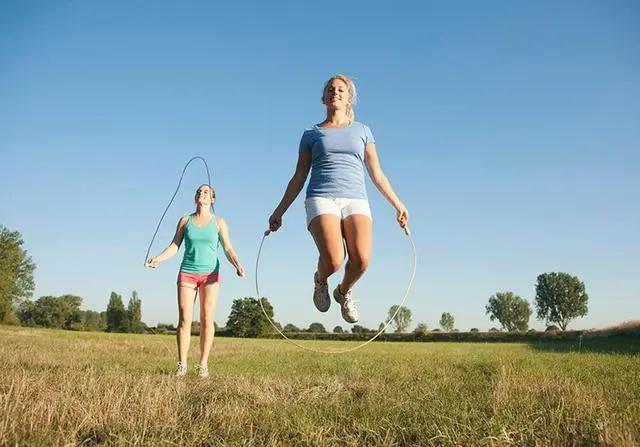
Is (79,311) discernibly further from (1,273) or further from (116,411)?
(116,411)

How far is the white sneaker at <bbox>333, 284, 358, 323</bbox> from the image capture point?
265 inches

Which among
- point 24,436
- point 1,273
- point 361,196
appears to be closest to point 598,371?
point 361,196

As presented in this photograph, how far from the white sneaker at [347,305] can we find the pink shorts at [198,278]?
2.08 metres

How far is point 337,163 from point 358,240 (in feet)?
2.95

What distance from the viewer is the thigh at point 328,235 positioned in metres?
5.54

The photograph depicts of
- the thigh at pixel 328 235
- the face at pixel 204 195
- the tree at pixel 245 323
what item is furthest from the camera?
the tree at pixel 245 323

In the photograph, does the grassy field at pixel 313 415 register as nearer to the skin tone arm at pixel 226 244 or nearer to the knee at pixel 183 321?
the knee at pixel 183 321

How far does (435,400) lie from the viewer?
481 centimetres

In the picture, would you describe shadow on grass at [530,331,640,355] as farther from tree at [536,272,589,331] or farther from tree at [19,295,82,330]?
tree at [19,295,82,330]

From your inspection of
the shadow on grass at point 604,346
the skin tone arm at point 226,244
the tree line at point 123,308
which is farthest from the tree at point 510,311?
the skin tone arm at point 226,244

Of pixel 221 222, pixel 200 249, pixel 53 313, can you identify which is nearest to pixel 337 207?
pixel 200 249

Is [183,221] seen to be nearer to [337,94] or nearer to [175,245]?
[175,245]

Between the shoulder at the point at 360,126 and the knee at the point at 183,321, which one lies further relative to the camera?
the knee at the point at 183,321

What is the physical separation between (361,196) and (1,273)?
75183 mm
